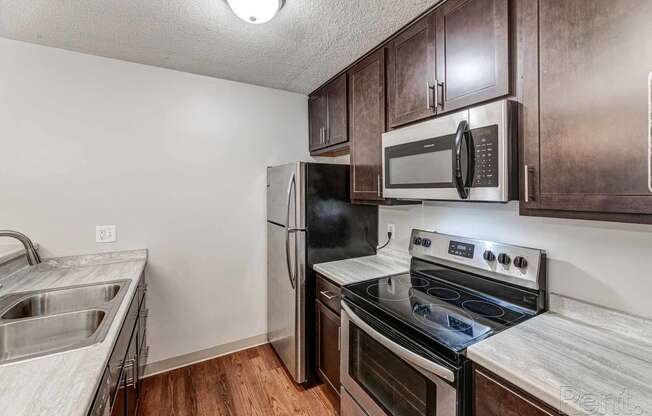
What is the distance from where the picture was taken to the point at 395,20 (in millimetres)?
1604

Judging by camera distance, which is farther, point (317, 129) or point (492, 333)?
point (317, 129)

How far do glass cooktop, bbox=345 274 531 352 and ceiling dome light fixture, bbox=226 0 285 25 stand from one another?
1.51 meters

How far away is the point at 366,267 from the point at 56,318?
1.67 meters

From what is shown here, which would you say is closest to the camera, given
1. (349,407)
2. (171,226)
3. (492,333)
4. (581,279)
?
(492,333)

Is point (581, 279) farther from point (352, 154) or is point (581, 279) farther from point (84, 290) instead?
point (84, 290)

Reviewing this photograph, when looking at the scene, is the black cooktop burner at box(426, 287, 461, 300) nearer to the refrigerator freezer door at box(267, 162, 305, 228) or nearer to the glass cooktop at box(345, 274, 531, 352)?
the glass cooktop at box(345, 274, 531, 352)

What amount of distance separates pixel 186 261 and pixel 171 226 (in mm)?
308

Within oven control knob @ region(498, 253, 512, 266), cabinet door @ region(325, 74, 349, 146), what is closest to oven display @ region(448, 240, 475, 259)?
oven control knob @ region(498, 253, 512, 266)

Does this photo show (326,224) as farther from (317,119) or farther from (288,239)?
(317,119)

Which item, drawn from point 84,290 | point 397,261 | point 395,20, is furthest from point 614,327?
point 84,290

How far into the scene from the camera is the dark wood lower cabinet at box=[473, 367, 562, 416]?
2.76 ft

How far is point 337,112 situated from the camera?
7.59ft

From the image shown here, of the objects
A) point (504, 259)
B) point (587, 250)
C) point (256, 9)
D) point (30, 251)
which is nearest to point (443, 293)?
point (504, 259)

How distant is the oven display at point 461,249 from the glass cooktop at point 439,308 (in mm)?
193
